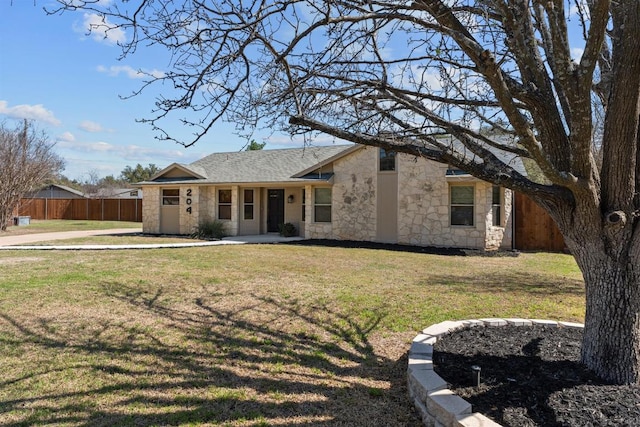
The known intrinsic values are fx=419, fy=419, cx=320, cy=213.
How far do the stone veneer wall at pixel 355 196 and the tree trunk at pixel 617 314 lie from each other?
13271 mm

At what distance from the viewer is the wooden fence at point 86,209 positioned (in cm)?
3384

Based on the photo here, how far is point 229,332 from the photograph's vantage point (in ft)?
17.8

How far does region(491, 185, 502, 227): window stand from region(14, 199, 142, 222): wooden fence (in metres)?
27.4

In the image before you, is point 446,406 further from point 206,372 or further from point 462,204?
point 462,204

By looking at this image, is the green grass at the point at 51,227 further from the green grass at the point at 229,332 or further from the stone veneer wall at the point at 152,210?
the green grass at the point at 229,332

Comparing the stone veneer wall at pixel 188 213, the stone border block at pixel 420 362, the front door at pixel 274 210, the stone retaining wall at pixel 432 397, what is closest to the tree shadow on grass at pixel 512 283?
the stone retaining wall at pixel 432 397

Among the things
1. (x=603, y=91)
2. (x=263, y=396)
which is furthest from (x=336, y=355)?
(x=603, y=91)

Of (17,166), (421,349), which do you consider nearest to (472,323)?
(421,349)

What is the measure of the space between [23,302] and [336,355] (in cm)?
512

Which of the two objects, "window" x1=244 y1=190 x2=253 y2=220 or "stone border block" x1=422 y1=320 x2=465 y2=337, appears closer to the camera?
"stone border block" x1=422 y1=320 x2=465 y2=337

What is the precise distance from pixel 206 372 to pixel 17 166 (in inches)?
956

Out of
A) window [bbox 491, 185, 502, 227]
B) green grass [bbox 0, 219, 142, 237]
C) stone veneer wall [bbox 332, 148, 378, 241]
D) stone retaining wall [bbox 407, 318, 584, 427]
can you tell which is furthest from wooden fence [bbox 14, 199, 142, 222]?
stone retaining wall [bbox 407, 318, 584, 427]

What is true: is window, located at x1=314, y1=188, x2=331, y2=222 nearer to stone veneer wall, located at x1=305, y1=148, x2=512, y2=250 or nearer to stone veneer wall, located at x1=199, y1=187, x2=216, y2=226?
stone veneer wall, located at x1=305, y1=148, x2=512, y2=250

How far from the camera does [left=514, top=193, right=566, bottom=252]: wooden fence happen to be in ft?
49.6
